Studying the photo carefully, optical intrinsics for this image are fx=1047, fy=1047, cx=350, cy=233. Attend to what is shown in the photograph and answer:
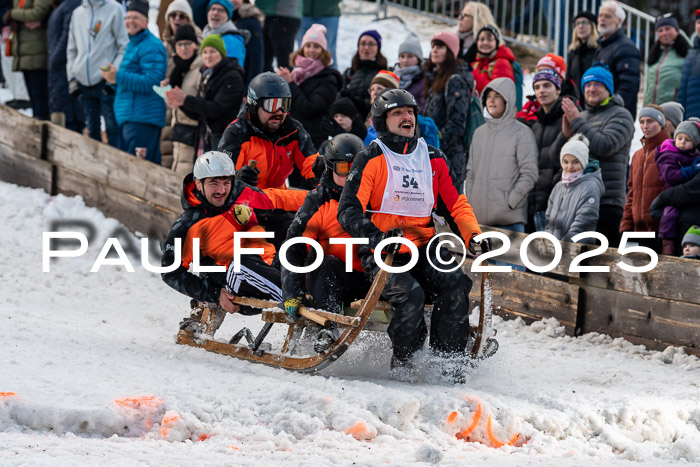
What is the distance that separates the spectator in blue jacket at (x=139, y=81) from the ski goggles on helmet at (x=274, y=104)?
3.16m

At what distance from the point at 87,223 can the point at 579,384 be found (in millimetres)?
6339

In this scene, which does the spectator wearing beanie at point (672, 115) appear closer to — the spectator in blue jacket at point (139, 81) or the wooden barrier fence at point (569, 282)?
the wooden barrier fence at point (569, 282)

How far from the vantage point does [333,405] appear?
19.2ft

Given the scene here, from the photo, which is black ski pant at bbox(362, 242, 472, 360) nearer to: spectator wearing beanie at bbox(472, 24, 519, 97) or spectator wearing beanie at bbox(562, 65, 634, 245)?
spectator wearing beanie at bbox(562, 65, 634, 245)

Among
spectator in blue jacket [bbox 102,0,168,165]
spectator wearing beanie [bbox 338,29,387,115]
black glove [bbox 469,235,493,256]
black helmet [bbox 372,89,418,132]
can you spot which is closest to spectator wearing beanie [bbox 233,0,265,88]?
spectator in blue jacket [bbox 102,0,168,165]

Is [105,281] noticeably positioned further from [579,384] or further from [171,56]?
[579,384]

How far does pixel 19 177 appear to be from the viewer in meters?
12.4

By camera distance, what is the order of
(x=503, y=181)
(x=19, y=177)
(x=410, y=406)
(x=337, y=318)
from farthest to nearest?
(x=19, y=177) < (x=503, y=181) < (x=337, y=318) < (x=410, y=406)

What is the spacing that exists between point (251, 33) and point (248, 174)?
428 centimetres

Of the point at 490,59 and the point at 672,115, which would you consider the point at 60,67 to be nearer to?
the point at 490,59

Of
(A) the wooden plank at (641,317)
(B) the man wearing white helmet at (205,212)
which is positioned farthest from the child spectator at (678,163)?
(B) the man wearing white helmet at (205,212)

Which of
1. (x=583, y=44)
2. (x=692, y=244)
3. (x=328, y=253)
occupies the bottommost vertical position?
(x=328, y=253)

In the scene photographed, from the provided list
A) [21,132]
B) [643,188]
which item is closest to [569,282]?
→ [643,188]

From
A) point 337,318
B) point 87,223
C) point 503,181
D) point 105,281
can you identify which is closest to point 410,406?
point 337,318
